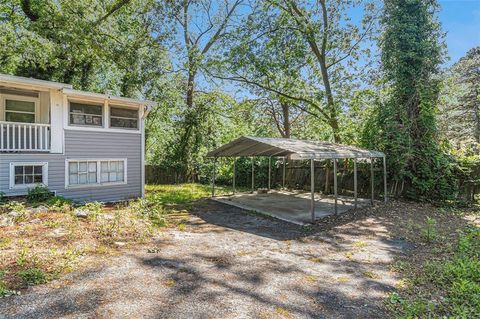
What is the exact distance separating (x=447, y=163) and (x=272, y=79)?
8805 mm

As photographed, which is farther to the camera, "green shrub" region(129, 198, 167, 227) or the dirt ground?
"green shrub" region(129, 198, 167, 227)

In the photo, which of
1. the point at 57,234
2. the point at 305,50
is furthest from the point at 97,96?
the point at 305,50

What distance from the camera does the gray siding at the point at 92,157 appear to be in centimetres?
868

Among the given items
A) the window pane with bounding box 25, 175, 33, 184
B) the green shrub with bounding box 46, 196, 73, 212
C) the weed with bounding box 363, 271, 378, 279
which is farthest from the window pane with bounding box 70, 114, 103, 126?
the weed with bounding box 363, 271, 378, 279

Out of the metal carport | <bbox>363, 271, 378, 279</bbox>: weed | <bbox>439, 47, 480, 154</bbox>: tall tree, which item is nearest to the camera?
<bbox>363, 271, 378, 279</bbox>: weed

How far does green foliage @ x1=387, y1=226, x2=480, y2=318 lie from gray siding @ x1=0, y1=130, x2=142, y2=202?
9.45m

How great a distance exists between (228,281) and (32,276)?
2582 millimetres

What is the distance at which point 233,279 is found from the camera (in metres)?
4.16

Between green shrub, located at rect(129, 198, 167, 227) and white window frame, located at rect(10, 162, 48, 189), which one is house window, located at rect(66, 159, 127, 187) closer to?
white window frame, located at rect(10, 162, 48, 189)

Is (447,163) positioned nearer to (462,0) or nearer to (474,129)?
(462,0)

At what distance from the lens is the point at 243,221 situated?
8.23 metres

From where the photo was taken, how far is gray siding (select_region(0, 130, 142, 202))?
342 inches

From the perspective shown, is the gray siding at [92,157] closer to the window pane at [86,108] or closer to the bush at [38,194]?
the bush at [38,194]

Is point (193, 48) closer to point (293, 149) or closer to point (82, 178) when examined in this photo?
point (82, 178)
